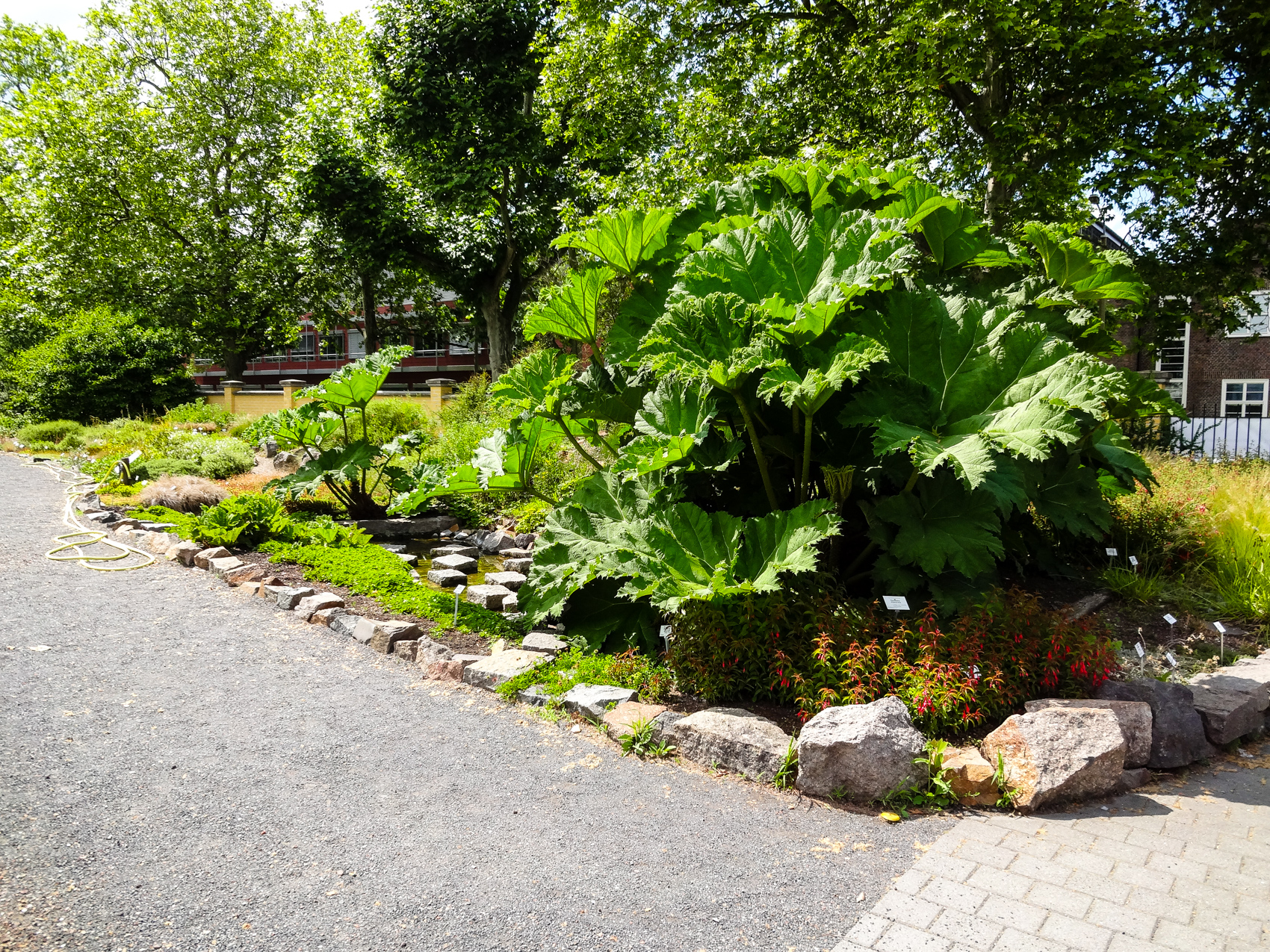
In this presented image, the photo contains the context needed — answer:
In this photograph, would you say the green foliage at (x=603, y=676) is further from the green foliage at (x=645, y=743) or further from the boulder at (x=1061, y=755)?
the boulder at (x=1061, y=755)

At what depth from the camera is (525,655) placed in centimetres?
454

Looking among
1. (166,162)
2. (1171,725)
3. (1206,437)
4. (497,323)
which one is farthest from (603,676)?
(166,162)

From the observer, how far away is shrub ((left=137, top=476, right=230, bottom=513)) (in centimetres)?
898

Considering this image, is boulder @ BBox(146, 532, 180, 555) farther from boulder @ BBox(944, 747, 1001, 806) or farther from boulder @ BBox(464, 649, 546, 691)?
boulder @ BBox(944, 747, 1001, 806)

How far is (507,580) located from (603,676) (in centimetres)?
218

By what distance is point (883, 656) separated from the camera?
3740mm

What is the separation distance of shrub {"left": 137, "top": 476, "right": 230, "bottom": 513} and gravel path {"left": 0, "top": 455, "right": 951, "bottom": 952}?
476cm

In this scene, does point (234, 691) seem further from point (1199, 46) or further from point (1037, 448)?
point (1199, 46)

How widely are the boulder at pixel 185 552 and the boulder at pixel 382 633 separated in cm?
283

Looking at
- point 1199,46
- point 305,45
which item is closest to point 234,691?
point 1199,46

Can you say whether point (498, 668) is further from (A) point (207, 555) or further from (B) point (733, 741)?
(A) point (207, 555)

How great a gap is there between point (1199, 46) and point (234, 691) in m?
13.7

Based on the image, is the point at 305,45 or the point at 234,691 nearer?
the point at 234,691

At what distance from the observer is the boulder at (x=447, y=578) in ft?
20.9
